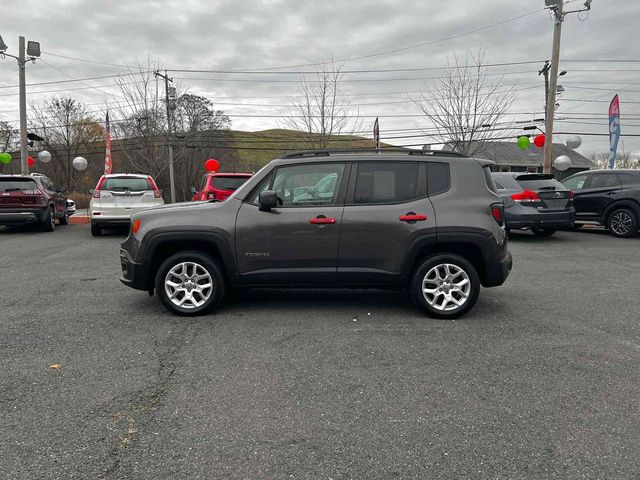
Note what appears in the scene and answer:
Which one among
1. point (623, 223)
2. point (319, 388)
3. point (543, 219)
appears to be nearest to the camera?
point (319, 388)

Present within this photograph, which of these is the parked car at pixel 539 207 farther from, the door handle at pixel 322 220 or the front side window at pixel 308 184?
the door handle at pixel 322 220

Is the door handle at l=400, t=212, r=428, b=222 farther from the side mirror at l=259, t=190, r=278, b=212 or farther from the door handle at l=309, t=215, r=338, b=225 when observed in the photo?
the side mirror at l=259, t=190, r=278, b=212

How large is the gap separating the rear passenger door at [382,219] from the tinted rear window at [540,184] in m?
6.91

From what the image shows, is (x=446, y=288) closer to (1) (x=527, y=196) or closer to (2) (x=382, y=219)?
(2) (x=382, y=219)

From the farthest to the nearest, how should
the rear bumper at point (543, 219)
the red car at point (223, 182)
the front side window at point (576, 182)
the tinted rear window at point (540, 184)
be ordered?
the front side window at point (576, 182)
the red car at point (223, 182)
the tinted rear window at point (540, 184)
the rear bumper at point (543, 219)

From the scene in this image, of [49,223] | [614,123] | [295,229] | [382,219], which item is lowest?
[49,223]

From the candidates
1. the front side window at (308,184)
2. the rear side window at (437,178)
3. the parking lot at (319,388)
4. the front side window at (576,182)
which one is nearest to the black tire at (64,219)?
the parking lot at (319,388)

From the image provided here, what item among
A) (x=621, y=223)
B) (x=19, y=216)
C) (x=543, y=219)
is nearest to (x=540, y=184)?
(x=543, y=219)

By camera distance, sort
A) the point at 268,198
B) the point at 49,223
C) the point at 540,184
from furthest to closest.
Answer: the point at 49,223, the point at 540,184, the point at 268,198

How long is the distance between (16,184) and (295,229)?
1124 centimetres

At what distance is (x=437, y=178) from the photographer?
16.9 ft

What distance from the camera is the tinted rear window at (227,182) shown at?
11.9 meters

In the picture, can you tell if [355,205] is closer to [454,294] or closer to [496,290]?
[454,294]

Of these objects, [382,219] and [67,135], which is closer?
[382,219]
